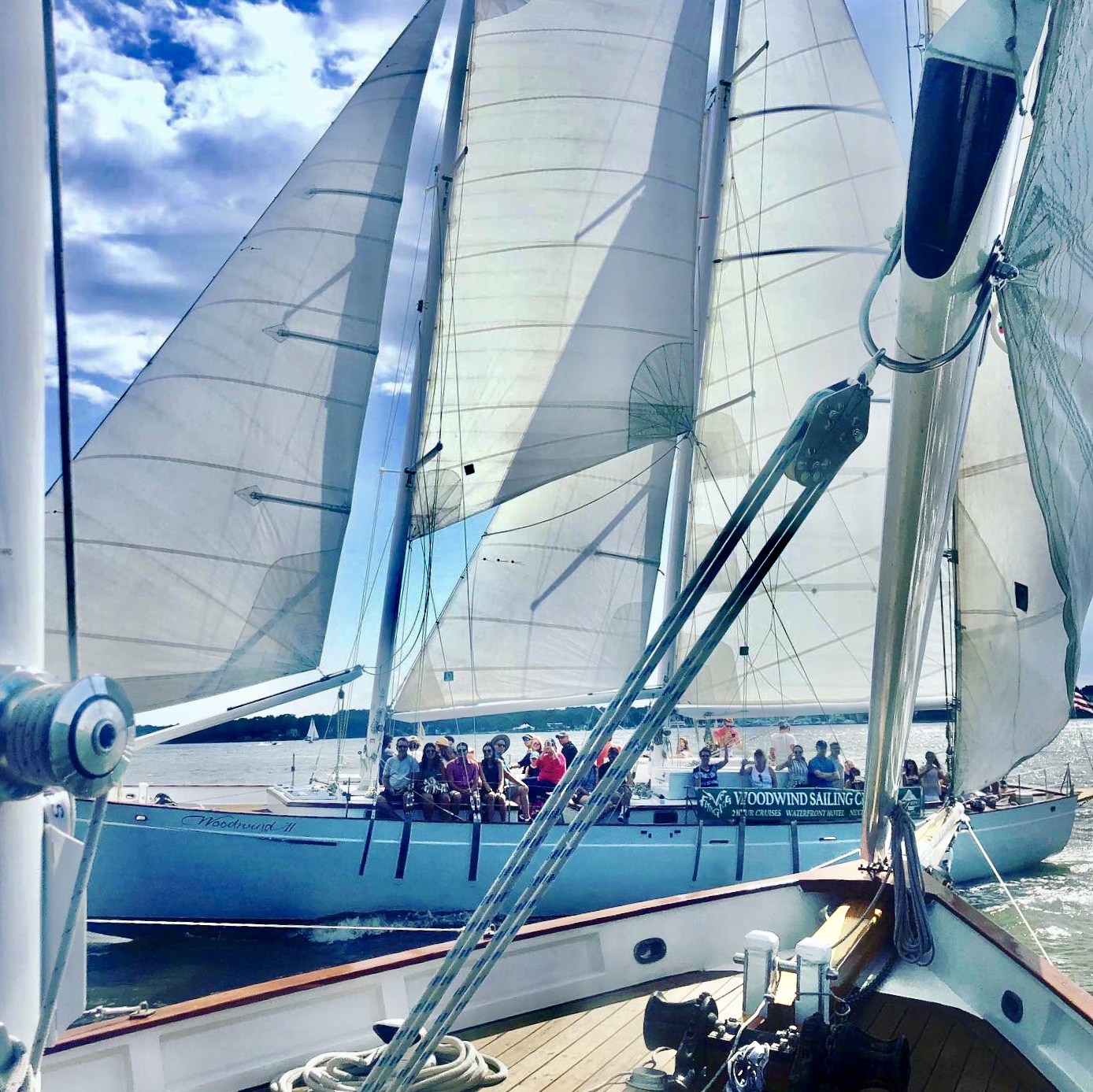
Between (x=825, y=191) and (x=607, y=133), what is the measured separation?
4629mm

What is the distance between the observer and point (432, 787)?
1300 cm

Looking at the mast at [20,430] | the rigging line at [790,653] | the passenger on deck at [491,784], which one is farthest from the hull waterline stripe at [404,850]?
the mast at [20,430]

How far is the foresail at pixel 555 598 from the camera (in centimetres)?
1553

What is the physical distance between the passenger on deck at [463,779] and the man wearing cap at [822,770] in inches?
208

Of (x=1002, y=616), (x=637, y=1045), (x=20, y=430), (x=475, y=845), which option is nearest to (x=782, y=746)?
(x=475, y=845)

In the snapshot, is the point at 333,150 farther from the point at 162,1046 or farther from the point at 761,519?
the point at 162,1046

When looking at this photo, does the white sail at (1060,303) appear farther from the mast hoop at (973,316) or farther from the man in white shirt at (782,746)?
the man in white shirt at (782,746)

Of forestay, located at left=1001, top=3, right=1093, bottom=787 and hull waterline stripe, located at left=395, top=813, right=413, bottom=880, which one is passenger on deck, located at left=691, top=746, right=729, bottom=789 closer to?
hull waterline stripe, located at left=395, top=813, right=413, bottom=880

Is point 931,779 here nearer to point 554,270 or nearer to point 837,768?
point 837,768

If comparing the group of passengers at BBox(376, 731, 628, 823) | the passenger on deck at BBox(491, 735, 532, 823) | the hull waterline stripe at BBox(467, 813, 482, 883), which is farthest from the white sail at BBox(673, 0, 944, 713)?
the hull waterline stripe at BBox(467, 813, 482, 883)

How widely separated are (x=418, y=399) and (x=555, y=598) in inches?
150

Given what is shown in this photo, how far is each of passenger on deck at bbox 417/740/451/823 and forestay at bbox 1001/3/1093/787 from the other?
1119 cm

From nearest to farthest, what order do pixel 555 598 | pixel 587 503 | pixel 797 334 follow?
pixel 555 598, pixel 587 503, pixel 797 334

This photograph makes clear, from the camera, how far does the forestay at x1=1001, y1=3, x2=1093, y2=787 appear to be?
7.70ft
